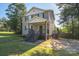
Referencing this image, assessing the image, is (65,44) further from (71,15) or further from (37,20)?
(37,20)

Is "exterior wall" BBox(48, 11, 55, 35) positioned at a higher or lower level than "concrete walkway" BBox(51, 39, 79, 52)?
higher

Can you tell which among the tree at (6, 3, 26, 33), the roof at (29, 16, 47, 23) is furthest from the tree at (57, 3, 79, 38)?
the tree at (6, 3, 26, 33)

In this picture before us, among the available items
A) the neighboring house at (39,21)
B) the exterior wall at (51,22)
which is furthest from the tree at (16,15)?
the exterior wall at (51,22)

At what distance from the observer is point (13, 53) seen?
496 centimetres

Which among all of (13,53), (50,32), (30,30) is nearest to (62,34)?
(50,32)

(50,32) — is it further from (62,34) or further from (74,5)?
(74,5)

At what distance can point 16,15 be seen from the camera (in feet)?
16.5

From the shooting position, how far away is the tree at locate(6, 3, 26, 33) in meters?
4.99

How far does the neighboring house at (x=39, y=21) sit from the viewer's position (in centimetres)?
501

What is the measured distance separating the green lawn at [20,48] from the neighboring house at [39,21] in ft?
0.56

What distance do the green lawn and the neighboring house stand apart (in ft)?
0.56

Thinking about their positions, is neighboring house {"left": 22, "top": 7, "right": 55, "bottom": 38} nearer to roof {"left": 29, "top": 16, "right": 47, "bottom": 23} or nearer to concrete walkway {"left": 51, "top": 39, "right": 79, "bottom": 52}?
roof {"left": 29, "top": 16, "right": 47, "bottom": 23}

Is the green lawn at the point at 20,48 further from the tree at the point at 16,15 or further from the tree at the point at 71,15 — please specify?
the tree at the point at 71,15

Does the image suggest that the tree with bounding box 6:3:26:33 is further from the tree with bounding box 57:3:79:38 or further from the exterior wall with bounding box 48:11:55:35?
the tree with bounding box 57:3:79:38
